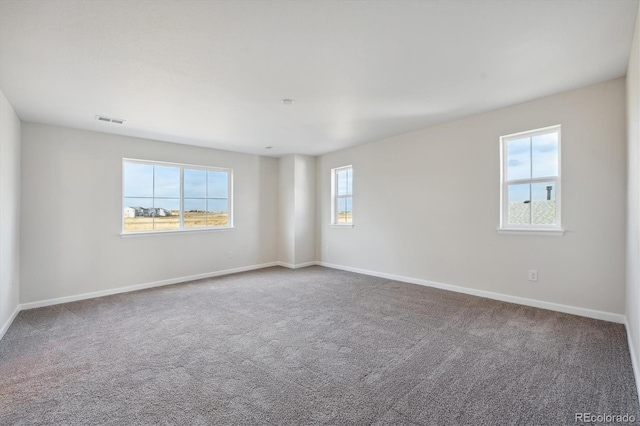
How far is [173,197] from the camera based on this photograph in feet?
17.5

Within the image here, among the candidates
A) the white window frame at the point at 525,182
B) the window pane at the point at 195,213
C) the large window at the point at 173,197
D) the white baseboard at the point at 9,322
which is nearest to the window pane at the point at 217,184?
the large window at the point at 173,197

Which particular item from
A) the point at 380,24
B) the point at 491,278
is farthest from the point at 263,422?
the point at 491,278

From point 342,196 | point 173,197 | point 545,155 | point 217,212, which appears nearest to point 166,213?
point 173,197

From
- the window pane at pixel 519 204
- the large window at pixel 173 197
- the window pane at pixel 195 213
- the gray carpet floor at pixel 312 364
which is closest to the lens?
the gray carpet floor at pixel 312 364

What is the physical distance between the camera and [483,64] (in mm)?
2646

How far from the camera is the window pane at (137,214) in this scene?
15.7 ft

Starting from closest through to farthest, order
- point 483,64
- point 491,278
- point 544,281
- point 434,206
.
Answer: point 483,64 < point 544,281 < point 491,278 < point 434,206

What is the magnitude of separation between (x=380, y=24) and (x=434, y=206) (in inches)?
124

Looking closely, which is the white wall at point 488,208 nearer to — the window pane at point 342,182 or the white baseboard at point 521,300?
the white baseboard at point 521,300

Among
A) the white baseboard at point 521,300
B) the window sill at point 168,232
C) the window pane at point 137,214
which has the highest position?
the window pane at point 137,214

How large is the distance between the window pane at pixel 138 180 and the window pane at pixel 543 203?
571 cm

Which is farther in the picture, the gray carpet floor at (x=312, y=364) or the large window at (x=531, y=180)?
the large window at (x=531, y=180)

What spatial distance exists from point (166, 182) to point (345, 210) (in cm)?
343

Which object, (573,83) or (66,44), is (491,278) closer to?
(573,83)
